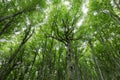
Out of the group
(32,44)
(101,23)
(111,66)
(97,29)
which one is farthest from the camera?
(111,66)

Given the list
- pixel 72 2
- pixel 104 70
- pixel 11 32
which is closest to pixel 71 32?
pixel 72 2

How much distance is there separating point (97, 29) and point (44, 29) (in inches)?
214

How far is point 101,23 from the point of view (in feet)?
38.7

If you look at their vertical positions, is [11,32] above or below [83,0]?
below

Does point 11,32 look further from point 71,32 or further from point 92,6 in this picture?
point 92,6

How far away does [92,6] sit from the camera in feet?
33.8

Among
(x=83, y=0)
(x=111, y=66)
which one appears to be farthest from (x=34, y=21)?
(x=111, y=66)

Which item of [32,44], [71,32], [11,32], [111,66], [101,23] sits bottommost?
[111,66]

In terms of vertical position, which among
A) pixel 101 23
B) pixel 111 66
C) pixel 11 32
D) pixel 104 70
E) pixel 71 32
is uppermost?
pixel 11 32

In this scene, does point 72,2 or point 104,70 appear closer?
point 72,2

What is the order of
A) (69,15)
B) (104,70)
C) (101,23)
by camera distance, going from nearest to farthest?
(69,15), (101,23), (104,70)

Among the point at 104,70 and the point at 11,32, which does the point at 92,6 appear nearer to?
the point at 11,32

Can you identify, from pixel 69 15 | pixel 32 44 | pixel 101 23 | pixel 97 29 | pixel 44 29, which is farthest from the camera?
pixel 32 44

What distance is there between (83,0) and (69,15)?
1.79 m
